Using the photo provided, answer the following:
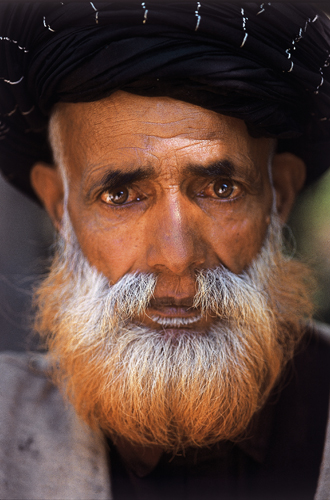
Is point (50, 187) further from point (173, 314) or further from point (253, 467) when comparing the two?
point (253, 467)

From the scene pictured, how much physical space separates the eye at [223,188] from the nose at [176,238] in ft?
0.38

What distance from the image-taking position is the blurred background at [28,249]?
2252 mm

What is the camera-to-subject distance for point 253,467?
5.68 feet

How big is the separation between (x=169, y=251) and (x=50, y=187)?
795 mm

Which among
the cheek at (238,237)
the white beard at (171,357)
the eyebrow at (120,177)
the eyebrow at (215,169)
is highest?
the eyebrow at (215,169)

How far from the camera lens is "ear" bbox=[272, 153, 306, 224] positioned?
1900 millimetres

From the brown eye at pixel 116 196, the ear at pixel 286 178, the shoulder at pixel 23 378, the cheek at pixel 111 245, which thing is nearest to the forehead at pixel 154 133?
the brown eye at pixel 116 196

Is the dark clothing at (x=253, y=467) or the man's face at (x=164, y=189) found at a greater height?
the man's face at (x=164, y=189)

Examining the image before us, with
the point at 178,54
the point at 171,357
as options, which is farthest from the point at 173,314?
the point at 178,54

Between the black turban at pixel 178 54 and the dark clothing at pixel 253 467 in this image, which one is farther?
the dark clothing at pixel 253 467

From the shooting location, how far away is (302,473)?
169 centimetres

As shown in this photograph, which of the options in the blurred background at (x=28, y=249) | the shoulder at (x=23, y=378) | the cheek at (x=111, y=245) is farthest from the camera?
the blurred background at (x=28, y=249)

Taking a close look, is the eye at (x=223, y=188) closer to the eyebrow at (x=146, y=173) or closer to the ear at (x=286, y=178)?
the eyebrow at (x=146, y=173)

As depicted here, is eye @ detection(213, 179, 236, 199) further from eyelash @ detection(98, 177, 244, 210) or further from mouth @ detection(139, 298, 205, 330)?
mouth @ detection(139, 298, 205, 330)
